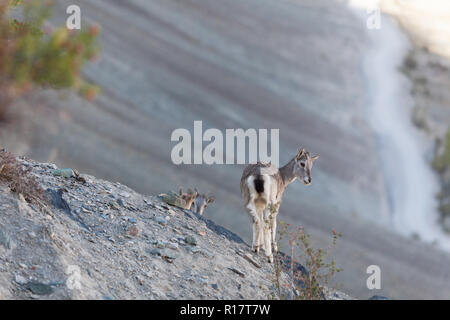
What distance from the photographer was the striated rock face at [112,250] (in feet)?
31.2

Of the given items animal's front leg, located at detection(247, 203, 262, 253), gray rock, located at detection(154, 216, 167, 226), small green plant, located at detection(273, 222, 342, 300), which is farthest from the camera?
animal's front leg, located at detection(247, 203, 262, 253)

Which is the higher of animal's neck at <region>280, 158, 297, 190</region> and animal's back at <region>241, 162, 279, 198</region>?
animal's neck at <region>280, 158, 297, 190</region>

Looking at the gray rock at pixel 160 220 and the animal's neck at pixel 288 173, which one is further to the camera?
the animal's neck at pixel 288 173

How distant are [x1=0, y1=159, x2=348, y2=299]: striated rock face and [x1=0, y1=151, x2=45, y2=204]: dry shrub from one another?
0.44 ft

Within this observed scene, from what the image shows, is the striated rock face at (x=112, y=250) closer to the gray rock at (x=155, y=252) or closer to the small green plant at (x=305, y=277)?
the gray rock at (x=155, y=252)

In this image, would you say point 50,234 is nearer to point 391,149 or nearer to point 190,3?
point 391,149

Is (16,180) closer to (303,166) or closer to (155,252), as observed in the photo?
(155,252)

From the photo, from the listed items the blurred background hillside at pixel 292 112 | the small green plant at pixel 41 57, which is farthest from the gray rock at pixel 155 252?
the blurred background hillside at pixel 292 112

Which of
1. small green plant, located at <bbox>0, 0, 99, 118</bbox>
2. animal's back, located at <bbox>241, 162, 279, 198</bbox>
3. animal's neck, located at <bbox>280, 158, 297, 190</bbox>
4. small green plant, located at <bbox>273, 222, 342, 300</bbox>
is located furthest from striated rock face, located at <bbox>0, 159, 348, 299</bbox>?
small green plant, located at <bbox>0, 0, 99, 118</bbox>

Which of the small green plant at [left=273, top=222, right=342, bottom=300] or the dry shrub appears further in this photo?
the dry shrub

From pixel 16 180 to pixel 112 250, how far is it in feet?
5.40

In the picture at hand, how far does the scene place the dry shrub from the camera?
424 inches

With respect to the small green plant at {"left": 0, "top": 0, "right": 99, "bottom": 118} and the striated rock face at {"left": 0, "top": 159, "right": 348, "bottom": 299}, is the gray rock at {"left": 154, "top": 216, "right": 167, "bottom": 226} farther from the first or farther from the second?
the small green plant at {"left": 0, "top": 0, "right": 99, "bottom": 118}

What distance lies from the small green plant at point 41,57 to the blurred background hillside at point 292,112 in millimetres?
1225
